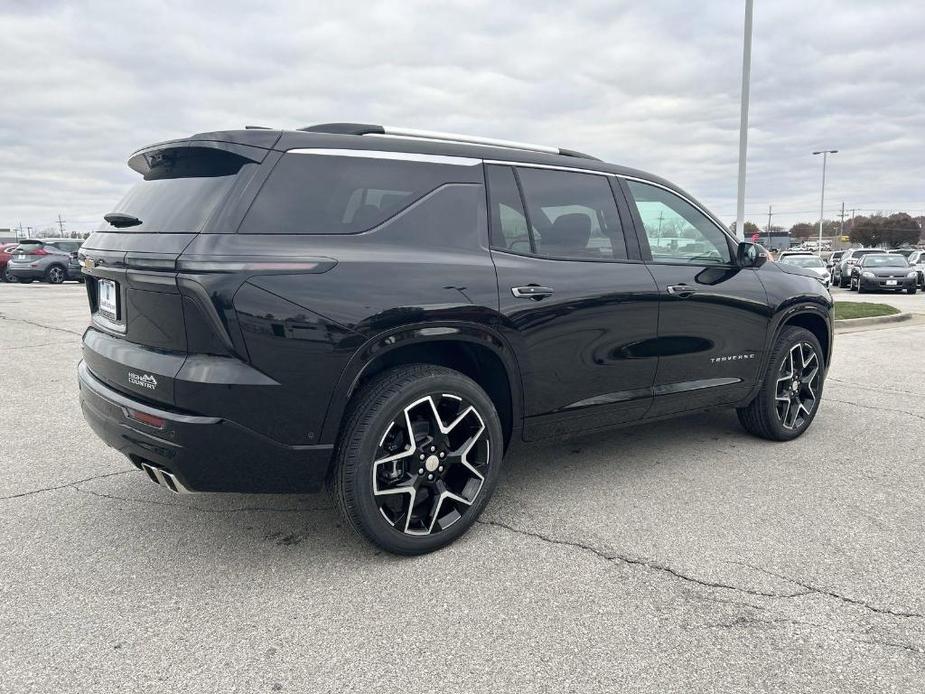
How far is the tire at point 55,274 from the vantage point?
25461 millimetres

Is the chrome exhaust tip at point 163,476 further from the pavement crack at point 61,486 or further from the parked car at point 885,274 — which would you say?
the parked car at point 885,274

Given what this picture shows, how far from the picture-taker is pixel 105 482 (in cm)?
405

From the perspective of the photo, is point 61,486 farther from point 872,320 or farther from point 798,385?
point 872,320

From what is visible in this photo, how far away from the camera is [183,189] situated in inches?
117

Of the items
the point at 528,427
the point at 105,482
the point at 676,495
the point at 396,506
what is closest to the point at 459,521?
the point at 396,506

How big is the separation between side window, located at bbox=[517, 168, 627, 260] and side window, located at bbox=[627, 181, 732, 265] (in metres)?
0.25

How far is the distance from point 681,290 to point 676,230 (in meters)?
0.42

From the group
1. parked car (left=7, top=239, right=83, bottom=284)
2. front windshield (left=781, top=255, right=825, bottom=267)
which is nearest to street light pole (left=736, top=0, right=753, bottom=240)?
front windshield (left=781, top=255, right=825, bottom=267)

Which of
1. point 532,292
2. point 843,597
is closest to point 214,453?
point 532,292

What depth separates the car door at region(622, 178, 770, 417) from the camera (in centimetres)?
407

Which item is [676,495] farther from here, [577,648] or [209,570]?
[209,570]

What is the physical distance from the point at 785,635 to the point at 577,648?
2.47 ft

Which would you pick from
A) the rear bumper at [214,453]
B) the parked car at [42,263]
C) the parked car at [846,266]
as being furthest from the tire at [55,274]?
the parked car at [846,266]

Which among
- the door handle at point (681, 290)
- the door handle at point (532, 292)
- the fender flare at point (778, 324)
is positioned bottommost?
the fender flare at point (778, 324)
